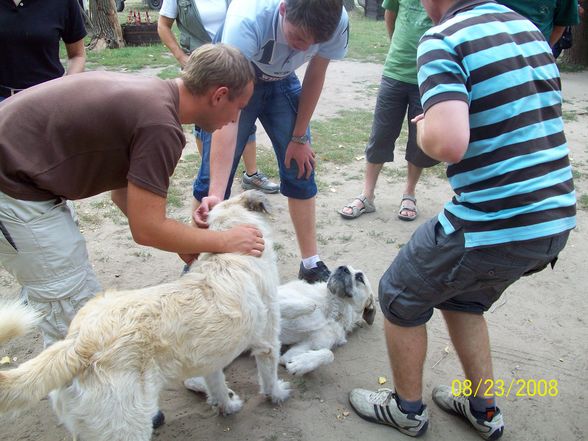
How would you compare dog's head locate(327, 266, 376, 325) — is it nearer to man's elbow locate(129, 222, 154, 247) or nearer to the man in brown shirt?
the man in brown shirt

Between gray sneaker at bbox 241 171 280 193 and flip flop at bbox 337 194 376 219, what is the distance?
82 centimetres

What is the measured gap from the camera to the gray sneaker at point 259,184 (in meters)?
5.41

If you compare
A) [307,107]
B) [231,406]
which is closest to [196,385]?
[231,406]

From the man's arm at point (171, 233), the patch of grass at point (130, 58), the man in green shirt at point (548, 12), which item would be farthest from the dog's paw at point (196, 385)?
the patch of grass at point (130, 58)

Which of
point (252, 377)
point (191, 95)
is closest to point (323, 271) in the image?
point (252, 377)

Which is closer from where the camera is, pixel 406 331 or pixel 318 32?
pixel 406 331

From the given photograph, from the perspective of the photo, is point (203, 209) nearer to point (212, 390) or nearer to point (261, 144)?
point (212, 390)

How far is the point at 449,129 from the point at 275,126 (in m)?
2.00

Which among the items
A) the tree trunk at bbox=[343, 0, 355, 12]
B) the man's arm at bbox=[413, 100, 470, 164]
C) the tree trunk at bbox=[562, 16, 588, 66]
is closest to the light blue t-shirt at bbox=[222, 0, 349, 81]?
the man's arm at bbox=[413, 100, 470, 164]

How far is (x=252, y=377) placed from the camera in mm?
3068

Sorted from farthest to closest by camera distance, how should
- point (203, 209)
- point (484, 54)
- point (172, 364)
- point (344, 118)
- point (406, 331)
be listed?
point (344, 118) < point (203, 209) < point (406, 331) < point (172, 364) < point (484, 54)

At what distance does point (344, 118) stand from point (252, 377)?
18.3ft

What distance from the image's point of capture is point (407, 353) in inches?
95.6
